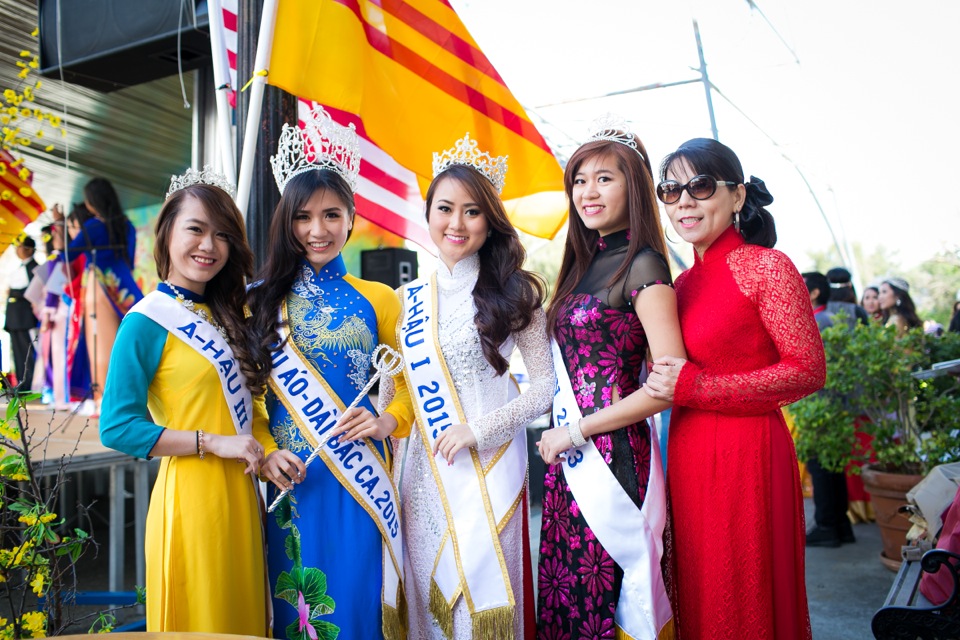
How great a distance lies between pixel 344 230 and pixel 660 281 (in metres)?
0.87

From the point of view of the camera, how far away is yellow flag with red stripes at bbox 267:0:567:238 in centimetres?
257

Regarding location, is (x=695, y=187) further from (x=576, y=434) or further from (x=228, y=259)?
(x=228, y=259)

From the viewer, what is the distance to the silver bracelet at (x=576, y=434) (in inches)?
73.8

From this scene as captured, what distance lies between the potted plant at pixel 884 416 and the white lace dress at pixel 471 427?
2792 mm

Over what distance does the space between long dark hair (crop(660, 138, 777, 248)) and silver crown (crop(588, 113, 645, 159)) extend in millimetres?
A: 108

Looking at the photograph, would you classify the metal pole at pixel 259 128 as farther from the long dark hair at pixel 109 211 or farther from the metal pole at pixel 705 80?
the long dark hair at pixel 109 211

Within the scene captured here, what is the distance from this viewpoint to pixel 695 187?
74.9 inches

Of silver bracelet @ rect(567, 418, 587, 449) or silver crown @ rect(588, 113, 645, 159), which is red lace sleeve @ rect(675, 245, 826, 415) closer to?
silver bracelet @ rect(567, 418, 587, 449)

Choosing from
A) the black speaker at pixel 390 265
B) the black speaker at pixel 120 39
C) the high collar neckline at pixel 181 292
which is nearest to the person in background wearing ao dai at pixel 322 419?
the high collar neckline at pixel 181 292

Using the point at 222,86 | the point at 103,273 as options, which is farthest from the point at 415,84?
the point at 103,273

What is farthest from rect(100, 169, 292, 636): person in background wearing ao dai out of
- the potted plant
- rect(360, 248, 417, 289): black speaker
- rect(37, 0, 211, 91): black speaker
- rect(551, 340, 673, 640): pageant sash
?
rect(360, 248, 417, 289): black speaker

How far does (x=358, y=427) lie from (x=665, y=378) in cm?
77

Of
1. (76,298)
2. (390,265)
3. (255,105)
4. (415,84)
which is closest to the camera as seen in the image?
(255,105)

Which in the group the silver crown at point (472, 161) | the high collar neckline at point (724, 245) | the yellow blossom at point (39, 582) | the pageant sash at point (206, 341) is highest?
the silver crown at point (472, 161)
